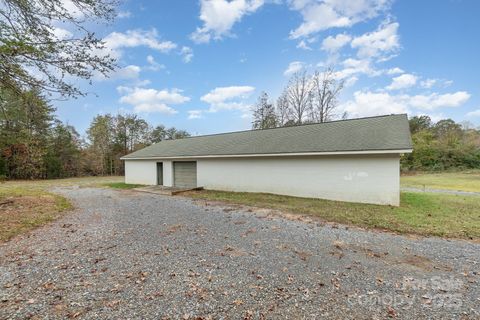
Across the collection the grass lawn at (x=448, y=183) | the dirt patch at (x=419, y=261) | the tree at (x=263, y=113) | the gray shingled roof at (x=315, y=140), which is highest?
the tree at (x=263, y=113)

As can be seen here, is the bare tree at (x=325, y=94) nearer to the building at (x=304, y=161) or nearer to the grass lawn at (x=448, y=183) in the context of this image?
the grass lawn at (x=448, y=183)

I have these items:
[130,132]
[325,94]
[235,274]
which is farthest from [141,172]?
[325,94]

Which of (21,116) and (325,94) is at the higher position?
(325,94)

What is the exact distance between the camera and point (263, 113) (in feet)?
103

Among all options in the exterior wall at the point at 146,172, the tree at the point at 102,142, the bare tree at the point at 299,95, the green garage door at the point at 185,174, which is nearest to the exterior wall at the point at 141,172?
the exterior wall at the point at 146,172

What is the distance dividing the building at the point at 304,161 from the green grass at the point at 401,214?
843 mm

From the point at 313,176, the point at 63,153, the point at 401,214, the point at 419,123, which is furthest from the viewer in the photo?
the point at 419,123

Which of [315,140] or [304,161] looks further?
[315,140]

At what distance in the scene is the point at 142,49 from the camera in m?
11.9

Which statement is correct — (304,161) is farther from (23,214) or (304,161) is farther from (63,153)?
(63,153)

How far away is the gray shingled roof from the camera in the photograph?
914cm

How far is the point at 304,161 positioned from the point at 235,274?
7.90 meters

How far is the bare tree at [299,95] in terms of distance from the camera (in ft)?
97.8

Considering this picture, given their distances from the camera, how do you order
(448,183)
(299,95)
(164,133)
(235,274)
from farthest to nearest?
(164,133), (299,95), (448,183), (235,274)
